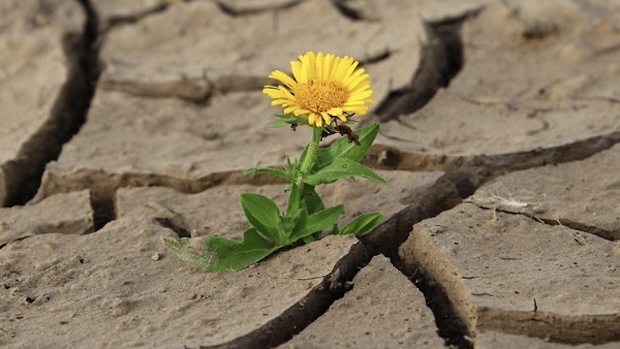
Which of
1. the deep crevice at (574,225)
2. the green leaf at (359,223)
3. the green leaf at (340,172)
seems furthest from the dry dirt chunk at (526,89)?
the green leaf at (340,172)

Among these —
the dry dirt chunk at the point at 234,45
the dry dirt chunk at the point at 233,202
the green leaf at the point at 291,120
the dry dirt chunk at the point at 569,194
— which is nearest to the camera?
the green leaf at the point at 291,120

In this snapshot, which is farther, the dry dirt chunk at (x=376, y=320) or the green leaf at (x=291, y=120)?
the green leaf at (x=291, y=120)

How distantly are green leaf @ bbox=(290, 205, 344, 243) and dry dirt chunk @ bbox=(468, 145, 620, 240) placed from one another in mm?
505

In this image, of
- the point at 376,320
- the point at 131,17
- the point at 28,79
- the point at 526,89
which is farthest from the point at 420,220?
the point at 131,17

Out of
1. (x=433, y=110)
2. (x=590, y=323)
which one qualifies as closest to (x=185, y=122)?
(x=433, y=110)

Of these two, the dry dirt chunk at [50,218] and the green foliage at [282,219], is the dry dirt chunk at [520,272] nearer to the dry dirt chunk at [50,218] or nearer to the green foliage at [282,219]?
the green foliage at [282,219]

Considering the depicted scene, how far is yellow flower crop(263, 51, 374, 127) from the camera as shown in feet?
7.95

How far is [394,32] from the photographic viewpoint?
13.8 feet

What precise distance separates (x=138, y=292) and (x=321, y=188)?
753 millimetres

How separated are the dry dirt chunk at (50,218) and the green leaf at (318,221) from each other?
77 cm

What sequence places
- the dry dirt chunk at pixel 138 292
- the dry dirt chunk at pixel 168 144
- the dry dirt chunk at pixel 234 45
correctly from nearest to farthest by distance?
the dry dirt chunk at pixel 138 292 → the dry dirt chunk at pixel 168 144 → the dry dirt chunk at pixel 234 45

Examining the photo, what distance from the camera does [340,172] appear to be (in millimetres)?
2529

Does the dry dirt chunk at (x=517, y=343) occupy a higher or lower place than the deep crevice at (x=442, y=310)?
higher

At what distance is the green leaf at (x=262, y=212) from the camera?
8.54ft
